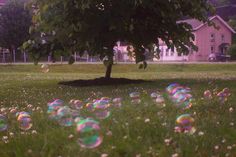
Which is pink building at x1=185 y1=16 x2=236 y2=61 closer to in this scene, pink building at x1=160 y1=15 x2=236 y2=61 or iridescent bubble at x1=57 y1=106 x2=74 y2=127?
pink building at x1=160 y1=15 x2=236 y2=61

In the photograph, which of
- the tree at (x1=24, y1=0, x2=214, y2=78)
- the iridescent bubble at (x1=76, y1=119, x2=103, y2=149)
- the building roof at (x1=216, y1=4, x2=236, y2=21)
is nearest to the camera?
the iridescent bubble at (x1=76, y1=119, x2=103, y2=149)

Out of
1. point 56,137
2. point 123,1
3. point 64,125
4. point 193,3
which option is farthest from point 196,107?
point 193,3

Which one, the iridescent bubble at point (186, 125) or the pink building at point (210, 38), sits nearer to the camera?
the iridescent bubble at point (186, 125)

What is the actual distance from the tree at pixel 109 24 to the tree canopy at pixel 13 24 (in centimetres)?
4373

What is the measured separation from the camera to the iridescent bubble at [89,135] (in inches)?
198

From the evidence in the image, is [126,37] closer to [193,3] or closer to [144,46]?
[144,46]

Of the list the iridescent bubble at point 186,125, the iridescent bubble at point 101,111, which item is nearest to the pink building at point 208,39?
the iridescent bubble at point 101,111

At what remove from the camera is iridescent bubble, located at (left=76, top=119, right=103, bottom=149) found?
5.02 meters

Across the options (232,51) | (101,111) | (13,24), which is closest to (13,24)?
(13,24)

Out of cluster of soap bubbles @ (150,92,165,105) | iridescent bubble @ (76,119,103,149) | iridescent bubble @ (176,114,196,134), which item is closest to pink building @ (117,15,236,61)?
cluster of soap bubbles @ (150,92,165,105)

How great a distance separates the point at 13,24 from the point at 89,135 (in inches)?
2284

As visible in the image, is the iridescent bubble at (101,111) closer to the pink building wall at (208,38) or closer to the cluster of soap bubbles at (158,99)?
the cluster of soap bubbles at (158,99)

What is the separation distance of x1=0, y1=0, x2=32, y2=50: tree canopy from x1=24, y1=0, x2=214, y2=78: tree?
43.7 meters

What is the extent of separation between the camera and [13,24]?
2399 inches
